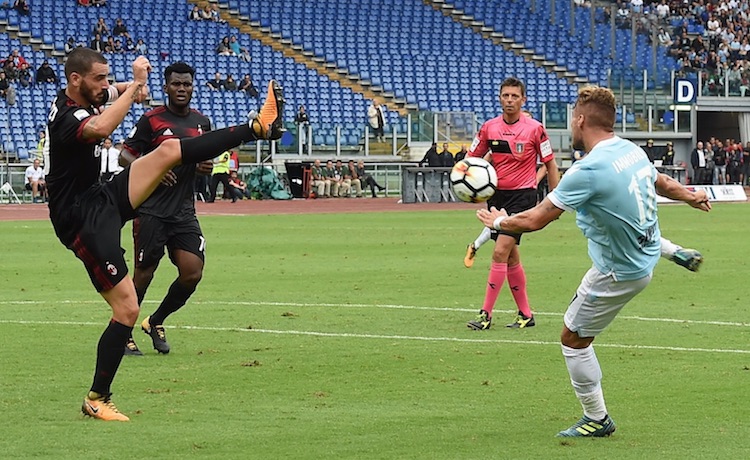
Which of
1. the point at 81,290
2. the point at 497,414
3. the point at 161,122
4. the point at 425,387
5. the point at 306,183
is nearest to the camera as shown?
the point at 497,414

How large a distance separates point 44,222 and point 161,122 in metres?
20.7

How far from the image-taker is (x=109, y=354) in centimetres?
815

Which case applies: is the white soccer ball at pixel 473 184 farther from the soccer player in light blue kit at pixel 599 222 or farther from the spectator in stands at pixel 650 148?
the spectator in stands at pixel 650 148

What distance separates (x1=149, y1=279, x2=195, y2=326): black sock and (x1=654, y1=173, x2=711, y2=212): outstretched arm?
4328 mm

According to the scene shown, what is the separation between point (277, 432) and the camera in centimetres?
764

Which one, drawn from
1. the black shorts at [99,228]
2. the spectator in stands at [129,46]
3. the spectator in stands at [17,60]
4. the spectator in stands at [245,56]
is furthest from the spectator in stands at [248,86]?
the black shorts at [99,228]

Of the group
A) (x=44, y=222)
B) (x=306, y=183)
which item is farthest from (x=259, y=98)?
(x=44, y=222)

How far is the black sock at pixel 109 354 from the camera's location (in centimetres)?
808

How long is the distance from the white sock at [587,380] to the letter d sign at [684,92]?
4567 cm

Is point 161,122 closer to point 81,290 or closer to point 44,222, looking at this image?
point 81,290

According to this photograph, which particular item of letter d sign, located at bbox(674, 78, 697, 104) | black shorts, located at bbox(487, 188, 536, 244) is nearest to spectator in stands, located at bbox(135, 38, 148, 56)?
letter d sign, located at bbox(674, 78, 697, 104)

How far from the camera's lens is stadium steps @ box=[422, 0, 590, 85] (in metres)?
56.1

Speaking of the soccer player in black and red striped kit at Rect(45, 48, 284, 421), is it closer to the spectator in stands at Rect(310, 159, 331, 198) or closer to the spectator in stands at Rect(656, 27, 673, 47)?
the spectator in stands at Rect(310, 159, 331, 198)

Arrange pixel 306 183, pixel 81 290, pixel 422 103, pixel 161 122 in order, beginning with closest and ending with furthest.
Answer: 1. pixel 161 122
2. pixel 81 290
3. pixel 306 183
4. pixel 422 103
